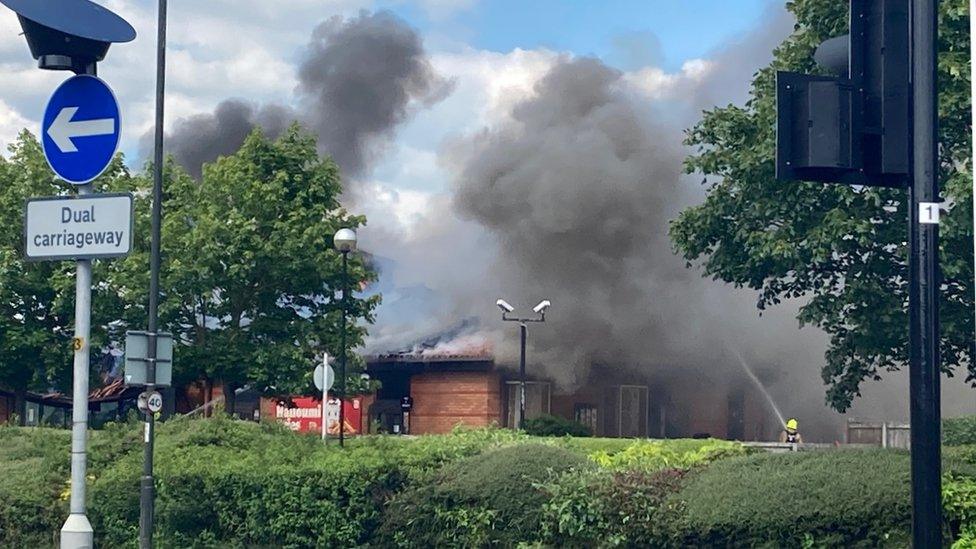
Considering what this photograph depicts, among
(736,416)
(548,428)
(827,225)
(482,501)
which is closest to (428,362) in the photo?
(736,416)

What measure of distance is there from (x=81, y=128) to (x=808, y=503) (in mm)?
6304

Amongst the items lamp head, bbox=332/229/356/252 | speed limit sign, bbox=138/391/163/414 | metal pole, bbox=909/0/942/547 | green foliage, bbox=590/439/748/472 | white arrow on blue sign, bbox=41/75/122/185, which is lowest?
green foliage, bbox=590/439/748/472

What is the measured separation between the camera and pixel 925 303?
5.32m

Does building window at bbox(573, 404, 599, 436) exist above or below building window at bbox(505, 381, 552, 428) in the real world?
below

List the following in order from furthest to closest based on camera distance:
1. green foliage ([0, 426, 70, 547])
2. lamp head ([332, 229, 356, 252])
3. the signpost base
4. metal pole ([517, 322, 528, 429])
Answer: metal pole ([517, 322, 528, 429]) < lamp head ([332, 229, 356, 252]) < green foliage ([0, 426, 70, 547]) < the signpost base

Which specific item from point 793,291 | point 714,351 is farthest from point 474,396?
point 793,291

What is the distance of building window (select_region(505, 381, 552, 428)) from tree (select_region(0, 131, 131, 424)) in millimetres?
12717

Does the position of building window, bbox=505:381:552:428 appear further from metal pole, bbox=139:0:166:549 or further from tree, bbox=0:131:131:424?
metal pole, bbox=139:0:166:549

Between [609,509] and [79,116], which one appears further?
[609,509]

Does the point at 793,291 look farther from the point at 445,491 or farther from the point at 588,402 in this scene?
the point at 588,402

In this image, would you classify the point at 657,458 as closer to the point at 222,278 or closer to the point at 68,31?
the point at 68,31

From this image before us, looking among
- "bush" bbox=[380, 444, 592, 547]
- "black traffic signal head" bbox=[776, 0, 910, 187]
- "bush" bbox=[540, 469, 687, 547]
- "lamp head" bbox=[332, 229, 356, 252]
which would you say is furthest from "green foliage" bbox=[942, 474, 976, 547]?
"lamp head" bbox=[332, 229, 356, 252]

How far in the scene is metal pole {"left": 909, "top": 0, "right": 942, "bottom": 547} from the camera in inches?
209

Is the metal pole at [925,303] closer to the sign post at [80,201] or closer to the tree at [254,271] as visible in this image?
the sign post at [80,201]
